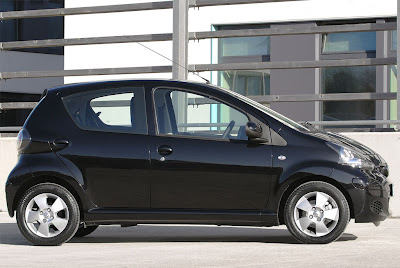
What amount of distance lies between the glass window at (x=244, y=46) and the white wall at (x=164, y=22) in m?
0.31

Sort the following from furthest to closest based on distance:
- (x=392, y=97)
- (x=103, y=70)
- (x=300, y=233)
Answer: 1. (x=103, y=70)
2. (x=392, y=97)
3. (x=300, y=233)

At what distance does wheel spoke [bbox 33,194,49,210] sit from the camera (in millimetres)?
9727

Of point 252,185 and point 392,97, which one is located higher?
point 392,97

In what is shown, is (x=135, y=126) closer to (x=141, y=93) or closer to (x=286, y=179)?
(x=141, y=93)

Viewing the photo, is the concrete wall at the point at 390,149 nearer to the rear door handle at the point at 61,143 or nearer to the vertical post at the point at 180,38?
the vertical post at the point at 180,38

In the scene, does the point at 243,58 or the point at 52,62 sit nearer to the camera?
the point at 243,58

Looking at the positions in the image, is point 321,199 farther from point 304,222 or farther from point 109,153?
point 109,153

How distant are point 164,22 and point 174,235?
28.1 ft

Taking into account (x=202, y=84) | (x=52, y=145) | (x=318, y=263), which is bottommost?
(x=318, y=263)

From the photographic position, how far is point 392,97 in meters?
12.6

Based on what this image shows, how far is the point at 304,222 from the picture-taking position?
370 inches

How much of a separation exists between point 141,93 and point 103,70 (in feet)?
13.9

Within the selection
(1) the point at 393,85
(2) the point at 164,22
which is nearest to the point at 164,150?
(1) the point at 393,85

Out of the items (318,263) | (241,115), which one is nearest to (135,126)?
(241,115)
